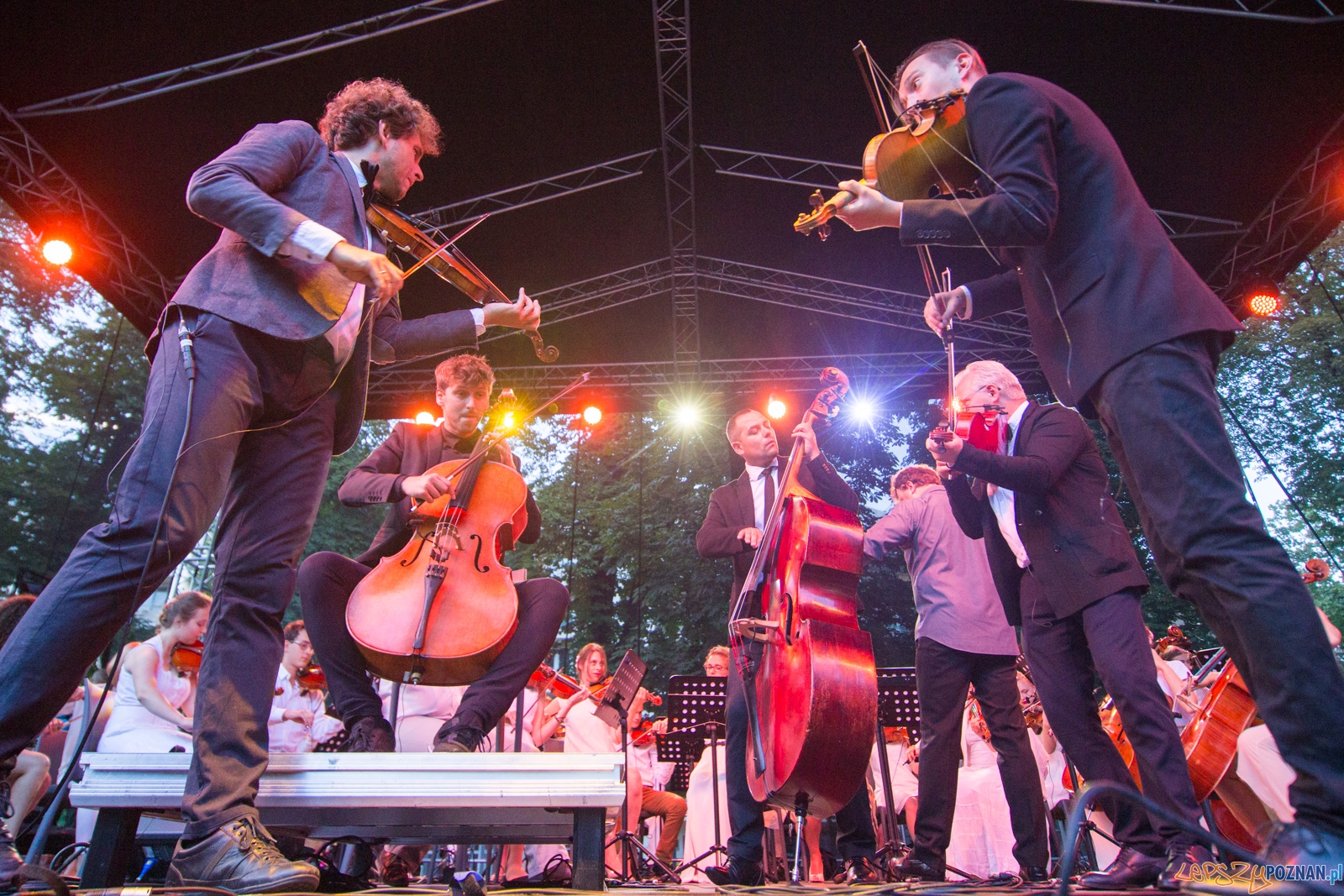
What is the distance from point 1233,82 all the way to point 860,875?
6.27m

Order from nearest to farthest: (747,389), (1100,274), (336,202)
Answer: (1100,274) < (336,202) < (747,389)

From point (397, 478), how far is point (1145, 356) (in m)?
2.56

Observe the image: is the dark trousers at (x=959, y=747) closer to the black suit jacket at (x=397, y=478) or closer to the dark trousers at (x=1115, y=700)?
the dark trousers at (x=1115, y=700)

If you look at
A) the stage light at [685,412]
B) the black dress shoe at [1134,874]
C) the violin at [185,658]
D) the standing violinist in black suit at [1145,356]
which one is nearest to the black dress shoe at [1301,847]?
the standing violinist in black suit at [1145,356]

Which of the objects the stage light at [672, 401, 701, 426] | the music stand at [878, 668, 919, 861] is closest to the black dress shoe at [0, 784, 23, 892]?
the music stand at [878, 668, 919, 861]

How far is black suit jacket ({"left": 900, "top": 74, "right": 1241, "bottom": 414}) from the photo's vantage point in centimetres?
182

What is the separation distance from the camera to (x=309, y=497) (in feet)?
7.41

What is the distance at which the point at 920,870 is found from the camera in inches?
126

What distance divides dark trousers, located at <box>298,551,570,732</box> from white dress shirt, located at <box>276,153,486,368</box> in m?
1.03

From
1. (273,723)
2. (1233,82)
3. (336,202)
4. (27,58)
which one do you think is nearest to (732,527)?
(336,202)

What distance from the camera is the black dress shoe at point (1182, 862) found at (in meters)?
2.00

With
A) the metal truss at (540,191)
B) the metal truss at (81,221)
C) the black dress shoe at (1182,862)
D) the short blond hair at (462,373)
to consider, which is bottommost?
the black dress shoe at (1182,862)

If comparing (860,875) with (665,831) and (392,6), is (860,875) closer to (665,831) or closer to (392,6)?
(665,831)

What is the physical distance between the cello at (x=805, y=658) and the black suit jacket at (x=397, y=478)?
103 cm
